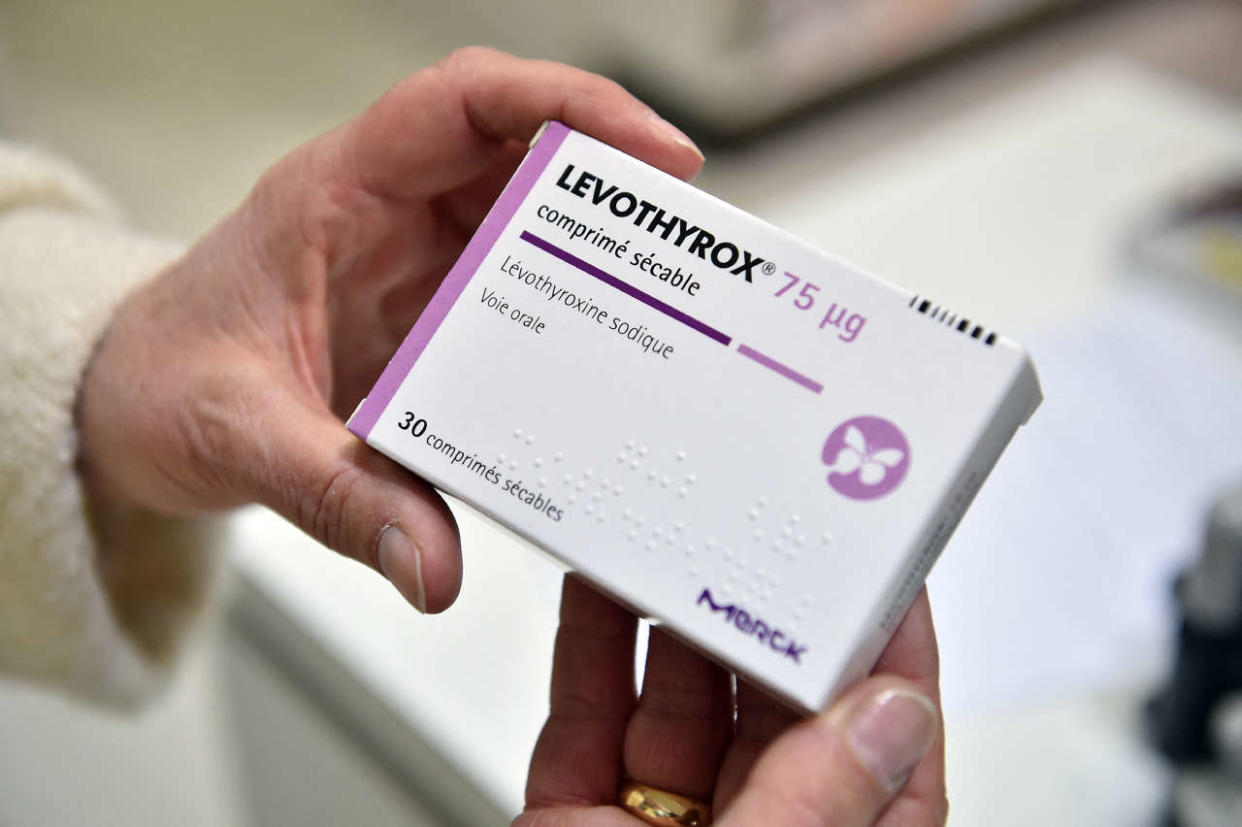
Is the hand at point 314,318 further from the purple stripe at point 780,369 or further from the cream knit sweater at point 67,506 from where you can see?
the purple stripe at point 780,369

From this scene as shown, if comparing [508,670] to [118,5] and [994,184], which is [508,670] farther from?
[118,5]

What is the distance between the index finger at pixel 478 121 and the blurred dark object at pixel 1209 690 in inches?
15.1

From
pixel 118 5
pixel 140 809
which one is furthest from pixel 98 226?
pixel 118 5

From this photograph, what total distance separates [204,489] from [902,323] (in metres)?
0.40

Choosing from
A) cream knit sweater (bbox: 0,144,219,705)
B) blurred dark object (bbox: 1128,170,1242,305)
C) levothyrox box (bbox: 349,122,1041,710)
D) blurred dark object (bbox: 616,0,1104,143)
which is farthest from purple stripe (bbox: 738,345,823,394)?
blurred dark object (bbox: 616,0,1104,143)

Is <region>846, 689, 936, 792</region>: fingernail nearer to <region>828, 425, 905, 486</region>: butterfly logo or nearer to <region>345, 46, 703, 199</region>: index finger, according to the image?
<region>828, 425, 905, 486</region>: butterfly logo

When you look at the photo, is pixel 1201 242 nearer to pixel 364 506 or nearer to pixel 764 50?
pixel 364 506

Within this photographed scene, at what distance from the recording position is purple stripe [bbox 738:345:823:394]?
16.6 inches

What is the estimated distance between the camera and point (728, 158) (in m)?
2.16

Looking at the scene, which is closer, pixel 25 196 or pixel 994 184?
pixel 25 196

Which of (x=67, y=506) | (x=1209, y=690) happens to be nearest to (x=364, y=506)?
(x=67, y=506)

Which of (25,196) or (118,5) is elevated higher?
(118,5)

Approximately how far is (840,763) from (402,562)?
21cm

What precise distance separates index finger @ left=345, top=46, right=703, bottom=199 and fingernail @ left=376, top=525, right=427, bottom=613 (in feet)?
0.72
